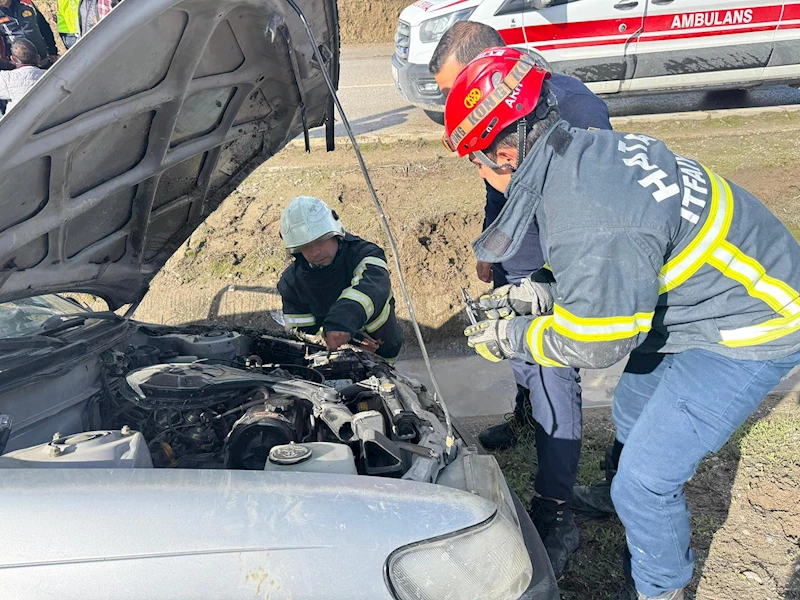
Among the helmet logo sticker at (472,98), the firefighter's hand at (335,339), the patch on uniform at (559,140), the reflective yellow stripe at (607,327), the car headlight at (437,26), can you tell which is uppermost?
the helmet logo sticker at (472,98)

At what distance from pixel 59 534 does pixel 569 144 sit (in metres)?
1.76

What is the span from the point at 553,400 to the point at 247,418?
1.38 m

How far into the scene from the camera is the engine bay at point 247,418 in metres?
2.11

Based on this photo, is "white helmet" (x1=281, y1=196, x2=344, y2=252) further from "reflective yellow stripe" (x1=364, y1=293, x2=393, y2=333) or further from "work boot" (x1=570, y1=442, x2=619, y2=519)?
"work boot" (x1=570, y1=442, x2=619, y2=519)

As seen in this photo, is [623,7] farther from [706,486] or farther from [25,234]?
[25,234]

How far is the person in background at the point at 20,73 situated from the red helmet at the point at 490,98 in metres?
5.37

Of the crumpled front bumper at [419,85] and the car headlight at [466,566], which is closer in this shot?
the car headlight at [466,566]

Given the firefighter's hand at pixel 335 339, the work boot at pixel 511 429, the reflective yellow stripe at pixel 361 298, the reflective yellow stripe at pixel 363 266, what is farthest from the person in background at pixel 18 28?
the work boot at pixel 511 429

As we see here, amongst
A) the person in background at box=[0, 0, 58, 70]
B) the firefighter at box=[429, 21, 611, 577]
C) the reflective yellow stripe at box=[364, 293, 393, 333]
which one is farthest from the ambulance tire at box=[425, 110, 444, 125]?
the firefighter at box=[429, 21, 611, 577]

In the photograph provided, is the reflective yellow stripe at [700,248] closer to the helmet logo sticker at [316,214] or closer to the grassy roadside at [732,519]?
the grassy roadside at [732,519]

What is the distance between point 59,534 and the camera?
5.32 feet

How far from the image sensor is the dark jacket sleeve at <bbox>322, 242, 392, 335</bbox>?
3668 mm

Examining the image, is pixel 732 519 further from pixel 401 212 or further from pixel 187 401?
pixel 401 212

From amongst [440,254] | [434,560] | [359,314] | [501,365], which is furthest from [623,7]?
[434,560]
